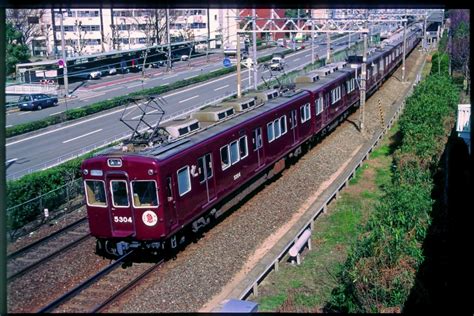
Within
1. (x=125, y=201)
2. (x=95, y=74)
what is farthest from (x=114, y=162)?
(x=95, y=74)

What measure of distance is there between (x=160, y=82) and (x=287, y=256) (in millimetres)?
24345

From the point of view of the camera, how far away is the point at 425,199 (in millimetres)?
10102

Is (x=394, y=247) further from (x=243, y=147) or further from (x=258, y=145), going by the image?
(x=258, y=145)

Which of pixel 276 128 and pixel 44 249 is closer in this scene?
pixel 44 249

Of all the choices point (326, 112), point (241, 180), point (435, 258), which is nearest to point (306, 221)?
point (241, 180)

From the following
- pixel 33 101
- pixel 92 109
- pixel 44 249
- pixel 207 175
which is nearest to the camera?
pixel 44 249

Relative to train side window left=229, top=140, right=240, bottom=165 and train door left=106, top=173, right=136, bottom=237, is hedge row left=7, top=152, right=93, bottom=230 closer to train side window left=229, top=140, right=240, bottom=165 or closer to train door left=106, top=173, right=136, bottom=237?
train door left=106, top=173, right=136, bottom=237

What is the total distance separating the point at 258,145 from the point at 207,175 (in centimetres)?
278

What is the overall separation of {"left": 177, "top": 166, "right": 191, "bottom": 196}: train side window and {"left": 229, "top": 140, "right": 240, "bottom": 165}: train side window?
6.31 feet

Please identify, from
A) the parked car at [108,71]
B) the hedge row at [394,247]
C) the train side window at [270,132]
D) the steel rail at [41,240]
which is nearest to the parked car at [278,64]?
the parked car at [108,71]

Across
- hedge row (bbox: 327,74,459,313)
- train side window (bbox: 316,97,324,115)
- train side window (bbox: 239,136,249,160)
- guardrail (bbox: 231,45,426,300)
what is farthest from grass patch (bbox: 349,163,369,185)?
train side window (bbox: 239,136,249,160)

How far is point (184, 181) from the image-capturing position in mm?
9953

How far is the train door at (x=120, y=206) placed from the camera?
30.7 feet

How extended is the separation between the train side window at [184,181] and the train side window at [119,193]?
3.02 ft
